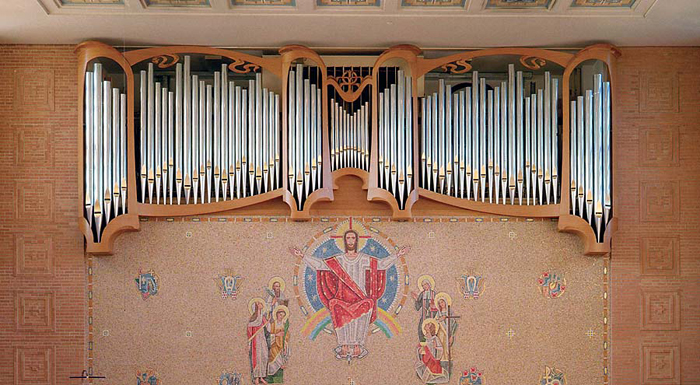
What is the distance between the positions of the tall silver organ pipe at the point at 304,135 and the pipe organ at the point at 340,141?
0.04ft

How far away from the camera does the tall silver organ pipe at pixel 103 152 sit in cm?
941

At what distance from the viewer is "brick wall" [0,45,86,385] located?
9516mm

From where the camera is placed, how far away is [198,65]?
1031cm

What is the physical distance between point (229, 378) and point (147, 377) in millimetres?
884

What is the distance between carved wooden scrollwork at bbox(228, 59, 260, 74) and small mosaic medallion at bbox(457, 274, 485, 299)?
10.8ft

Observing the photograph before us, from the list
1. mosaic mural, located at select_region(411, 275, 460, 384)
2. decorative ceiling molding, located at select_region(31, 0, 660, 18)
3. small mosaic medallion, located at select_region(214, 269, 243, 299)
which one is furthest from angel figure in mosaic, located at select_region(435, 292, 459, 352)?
decorative ceiling molding, located at select_region(31, 0, 660, 18)

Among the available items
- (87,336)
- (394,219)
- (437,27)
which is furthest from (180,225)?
(437,27)

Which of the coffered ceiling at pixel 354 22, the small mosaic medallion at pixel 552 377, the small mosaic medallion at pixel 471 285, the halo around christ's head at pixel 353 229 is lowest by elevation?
the small mosaic medallion at pixel 552 377

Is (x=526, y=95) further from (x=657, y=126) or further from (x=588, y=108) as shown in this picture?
(x=657, y=126)

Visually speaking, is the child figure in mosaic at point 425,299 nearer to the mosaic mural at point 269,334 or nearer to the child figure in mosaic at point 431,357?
the child figure in mosaic at point 431,357

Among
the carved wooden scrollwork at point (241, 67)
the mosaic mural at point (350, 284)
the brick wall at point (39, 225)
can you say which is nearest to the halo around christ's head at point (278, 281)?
the mosaic mural at point (350, 284)

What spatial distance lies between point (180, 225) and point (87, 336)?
5.12 ft

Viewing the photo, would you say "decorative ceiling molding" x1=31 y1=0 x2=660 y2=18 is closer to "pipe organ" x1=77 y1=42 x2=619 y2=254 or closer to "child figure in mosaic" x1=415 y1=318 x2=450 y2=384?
"pipe organ" x1=77 y1=42 x2=619 y2=254

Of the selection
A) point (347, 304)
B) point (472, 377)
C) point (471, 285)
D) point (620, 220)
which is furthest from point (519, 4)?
point (472, 377)
